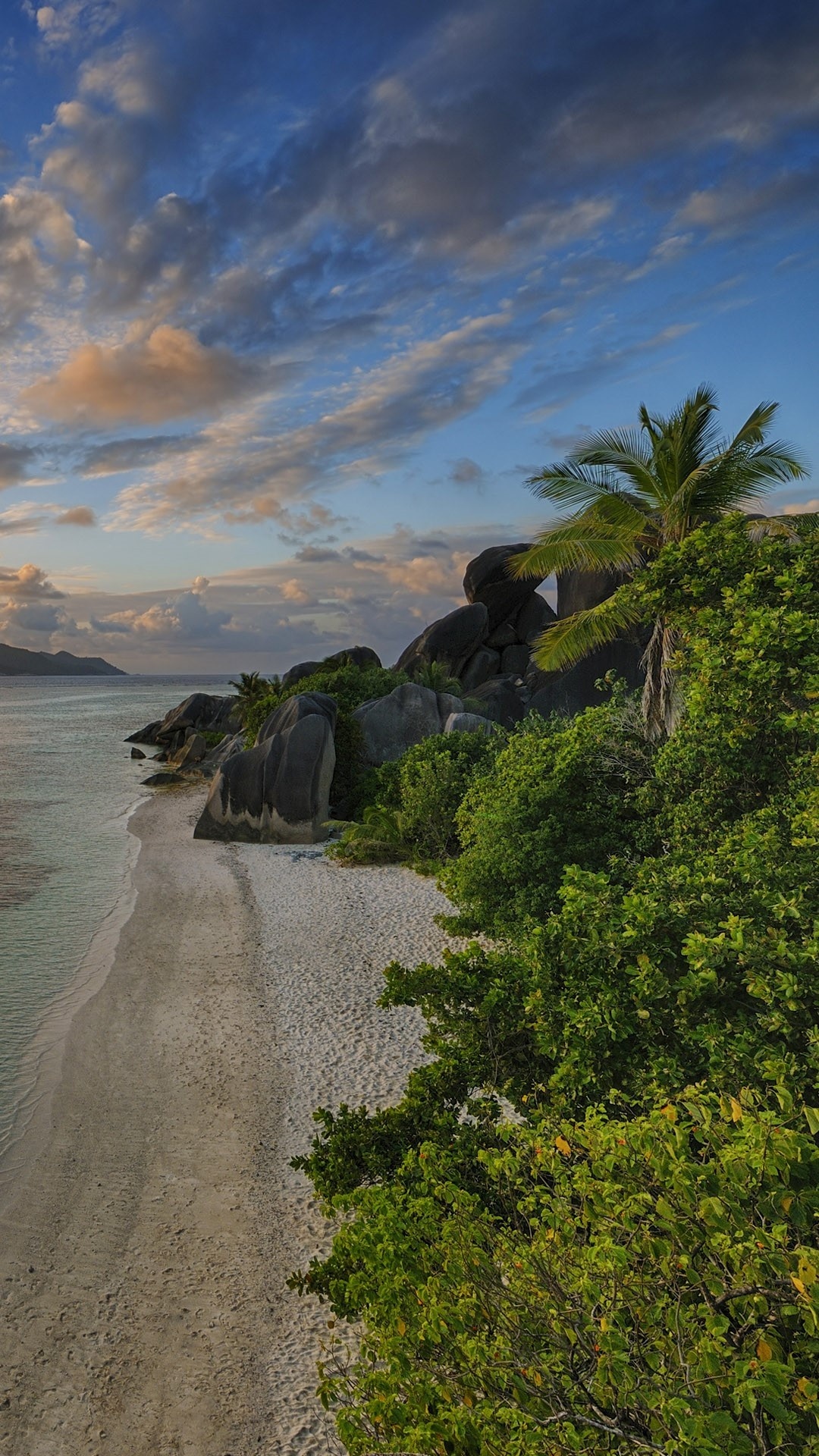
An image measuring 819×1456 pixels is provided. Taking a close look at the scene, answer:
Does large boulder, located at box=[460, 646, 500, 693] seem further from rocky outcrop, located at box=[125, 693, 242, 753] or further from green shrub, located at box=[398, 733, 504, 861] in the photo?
green shrub, located at box=[398, 733, 504, 861]

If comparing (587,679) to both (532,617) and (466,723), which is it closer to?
(532,617)

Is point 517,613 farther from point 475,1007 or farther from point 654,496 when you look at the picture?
point 475,1007

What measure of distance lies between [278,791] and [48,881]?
6.14 meters

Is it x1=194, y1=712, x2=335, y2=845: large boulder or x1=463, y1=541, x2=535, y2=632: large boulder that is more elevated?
x1=463, y1=541, x2=535, y2=632: large boulder

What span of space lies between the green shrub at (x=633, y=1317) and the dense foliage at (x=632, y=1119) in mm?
12

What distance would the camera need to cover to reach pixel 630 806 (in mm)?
8617

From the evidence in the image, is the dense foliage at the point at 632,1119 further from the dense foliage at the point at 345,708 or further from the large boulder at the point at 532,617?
the large boulder at the point at 532,617

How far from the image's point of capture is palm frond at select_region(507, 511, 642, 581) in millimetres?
16703

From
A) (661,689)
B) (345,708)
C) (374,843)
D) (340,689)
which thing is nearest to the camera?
(661,689)

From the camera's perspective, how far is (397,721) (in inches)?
1012

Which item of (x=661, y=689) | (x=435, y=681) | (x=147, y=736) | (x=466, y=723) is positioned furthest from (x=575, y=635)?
(x=147, y=736)

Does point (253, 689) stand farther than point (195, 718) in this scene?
No

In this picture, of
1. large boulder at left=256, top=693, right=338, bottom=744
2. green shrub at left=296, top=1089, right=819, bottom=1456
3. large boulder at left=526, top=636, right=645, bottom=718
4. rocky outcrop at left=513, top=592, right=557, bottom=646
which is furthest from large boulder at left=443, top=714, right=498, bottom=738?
rocky outcrop at left=513, top=592, right=557, bottom=646

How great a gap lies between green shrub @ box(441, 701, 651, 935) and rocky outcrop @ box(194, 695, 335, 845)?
12006 millimetres
